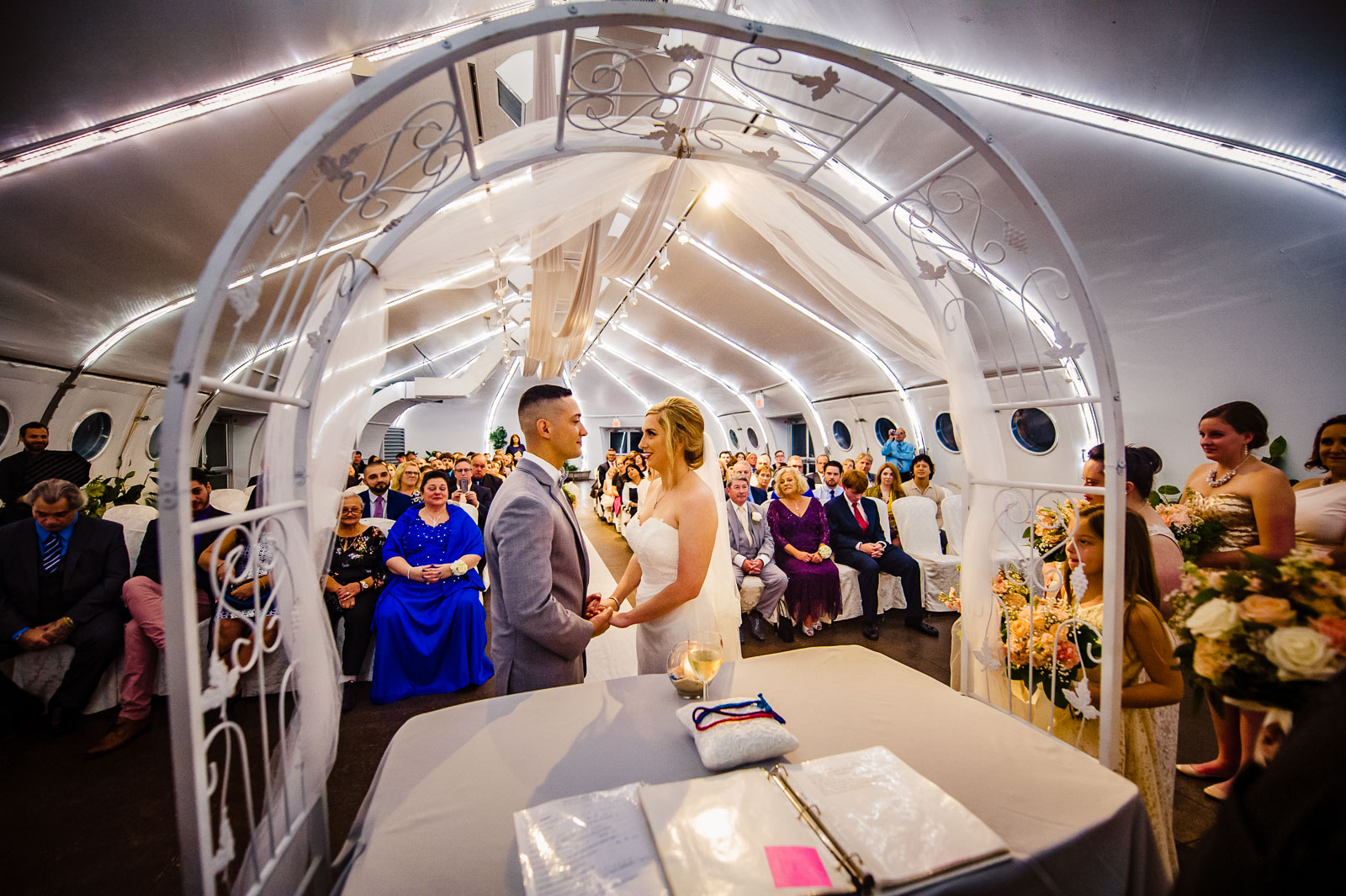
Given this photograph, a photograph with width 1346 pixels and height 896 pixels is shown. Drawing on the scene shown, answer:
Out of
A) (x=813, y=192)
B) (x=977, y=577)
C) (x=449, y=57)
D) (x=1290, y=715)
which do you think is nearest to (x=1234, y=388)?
(x=977, y=577)

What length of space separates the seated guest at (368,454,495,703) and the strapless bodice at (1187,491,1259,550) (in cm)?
473

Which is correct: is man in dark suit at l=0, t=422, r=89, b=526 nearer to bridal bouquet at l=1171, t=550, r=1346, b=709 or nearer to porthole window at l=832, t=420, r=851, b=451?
bridal bouquet at l=1171, t=550, r=1346, b=709

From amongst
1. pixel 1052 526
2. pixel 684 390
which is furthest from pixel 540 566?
Result: pixel 684 390

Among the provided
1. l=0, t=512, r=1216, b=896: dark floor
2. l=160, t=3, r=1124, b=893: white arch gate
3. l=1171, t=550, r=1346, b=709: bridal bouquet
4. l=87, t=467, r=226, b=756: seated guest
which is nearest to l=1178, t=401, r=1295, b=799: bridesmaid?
l=0, t=512, r=1216, b=896: dark floor

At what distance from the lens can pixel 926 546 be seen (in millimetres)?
5434

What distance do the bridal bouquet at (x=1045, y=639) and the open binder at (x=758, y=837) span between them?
1037 mm

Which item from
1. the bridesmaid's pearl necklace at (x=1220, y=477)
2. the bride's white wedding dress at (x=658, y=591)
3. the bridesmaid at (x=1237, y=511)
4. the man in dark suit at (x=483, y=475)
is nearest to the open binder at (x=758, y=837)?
the bride's white wedding dress at (x=658, y=591)

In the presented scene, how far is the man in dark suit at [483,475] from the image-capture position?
7387 millimetres

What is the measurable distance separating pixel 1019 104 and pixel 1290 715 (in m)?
3.62

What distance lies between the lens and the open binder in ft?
3.05

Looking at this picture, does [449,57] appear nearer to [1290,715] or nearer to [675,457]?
[675,457]

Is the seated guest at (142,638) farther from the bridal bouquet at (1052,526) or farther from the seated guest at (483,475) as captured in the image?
the bridal bouquet at (1052,526)

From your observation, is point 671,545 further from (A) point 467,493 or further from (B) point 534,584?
Answer: (A) point 467,493

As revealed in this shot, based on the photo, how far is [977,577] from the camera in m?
2.15
